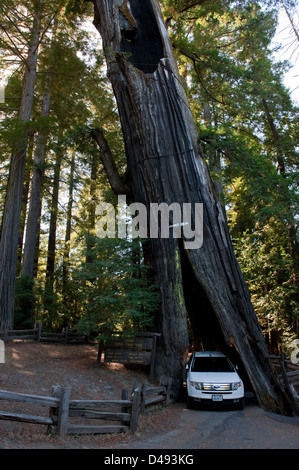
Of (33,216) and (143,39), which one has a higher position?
(143,39)

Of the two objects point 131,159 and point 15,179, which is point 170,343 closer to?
point 131,159

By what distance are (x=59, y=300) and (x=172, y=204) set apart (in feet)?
44.9

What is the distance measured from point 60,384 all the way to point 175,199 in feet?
22.3

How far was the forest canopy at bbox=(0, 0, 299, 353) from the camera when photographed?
11.6m

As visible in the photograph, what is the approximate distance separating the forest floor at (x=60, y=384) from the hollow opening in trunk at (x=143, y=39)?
39.2 ft

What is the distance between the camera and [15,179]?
50.3 ft

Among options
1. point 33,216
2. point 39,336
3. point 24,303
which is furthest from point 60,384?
point 33,216

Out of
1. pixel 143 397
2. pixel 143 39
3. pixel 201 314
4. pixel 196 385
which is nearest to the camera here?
pixel 143 397

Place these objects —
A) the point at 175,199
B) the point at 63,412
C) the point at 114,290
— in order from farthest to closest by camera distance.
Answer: the point at 175,199
the point at 114,290
the point at 63,412

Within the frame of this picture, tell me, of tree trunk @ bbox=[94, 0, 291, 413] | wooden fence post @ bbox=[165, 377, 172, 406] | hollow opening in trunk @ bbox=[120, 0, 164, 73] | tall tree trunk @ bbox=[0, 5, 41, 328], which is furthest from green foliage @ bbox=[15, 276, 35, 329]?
hollow opening in trunk @ bbox=[120, 0, 164, 73]

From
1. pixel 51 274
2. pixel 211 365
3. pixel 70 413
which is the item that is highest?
pixel 51 274

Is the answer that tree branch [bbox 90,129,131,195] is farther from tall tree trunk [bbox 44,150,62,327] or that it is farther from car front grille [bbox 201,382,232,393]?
car front grille [bbox 201,382,232,393]

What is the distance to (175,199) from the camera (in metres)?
12.2

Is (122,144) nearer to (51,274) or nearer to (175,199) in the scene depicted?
(175,199)
